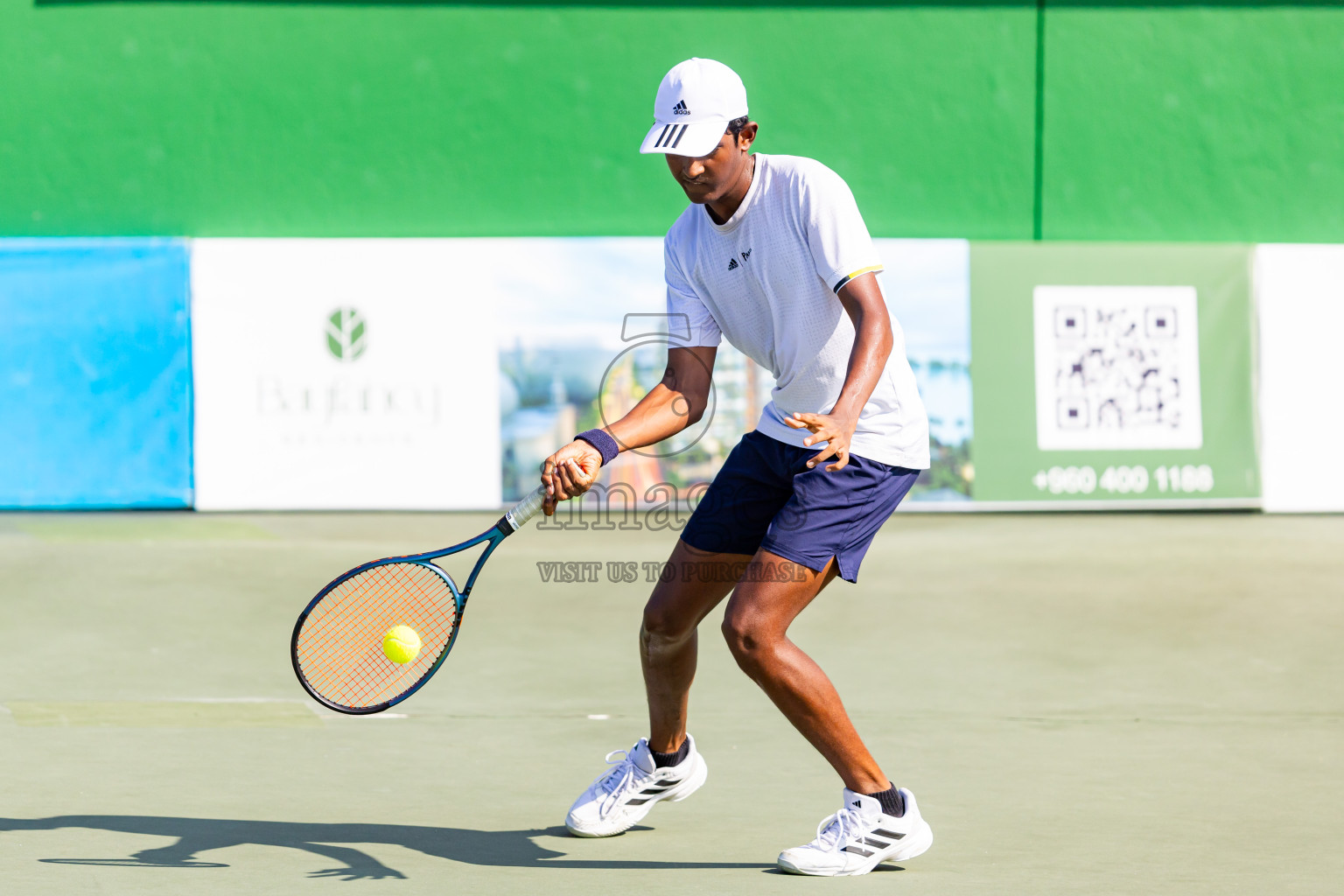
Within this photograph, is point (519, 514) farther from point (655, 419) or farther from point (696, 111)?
point (696, 111)

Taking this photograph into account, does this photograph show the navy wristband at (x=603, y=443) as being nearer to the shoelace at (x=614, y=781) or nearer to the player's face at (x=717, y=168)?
the player's face at (x=717, y=168)

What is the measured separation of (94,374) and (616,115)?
13.2 feet

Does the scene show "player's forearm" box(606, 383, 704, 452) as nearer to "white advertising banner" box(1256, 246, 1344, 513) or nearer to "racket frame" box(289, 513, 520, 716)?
"racket frame" box(289, 513, 520, 716)

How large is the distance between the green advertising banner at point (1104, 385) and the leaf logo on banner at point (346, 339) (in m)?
4.02

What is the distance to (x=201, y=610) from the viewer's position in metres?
6.41

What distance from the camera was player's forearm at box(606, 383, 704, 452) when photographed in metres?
3.59

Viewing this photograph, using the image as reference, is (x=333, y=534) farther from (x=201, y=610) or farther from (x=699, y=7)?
Answer: (x=699, y=7)

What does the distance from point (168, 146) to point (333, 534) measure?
359cm

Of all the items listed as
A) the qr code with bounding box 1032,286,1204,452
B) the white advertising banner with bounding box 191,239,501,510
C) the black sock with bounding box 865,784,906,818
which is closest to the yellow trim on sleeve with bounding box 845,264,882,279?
the black sock with bounding box 865,784,906,818

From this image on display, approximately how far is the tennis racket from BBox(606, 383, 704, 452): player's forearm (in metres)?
0.29

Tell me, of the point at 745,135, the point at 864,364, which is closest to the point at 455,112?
the point at 745,135

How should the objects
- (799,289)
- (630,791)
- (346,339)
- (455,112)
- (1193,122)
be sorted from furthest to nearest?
(1193,122) < (455,112) < (346,339) < (630,791) < (799,289)

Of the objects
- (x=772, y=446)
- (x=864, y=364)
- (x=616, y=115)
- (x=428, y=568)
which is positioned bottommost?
(x=428, y=568)

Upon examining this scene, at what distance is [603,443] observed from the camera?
3.49 m
